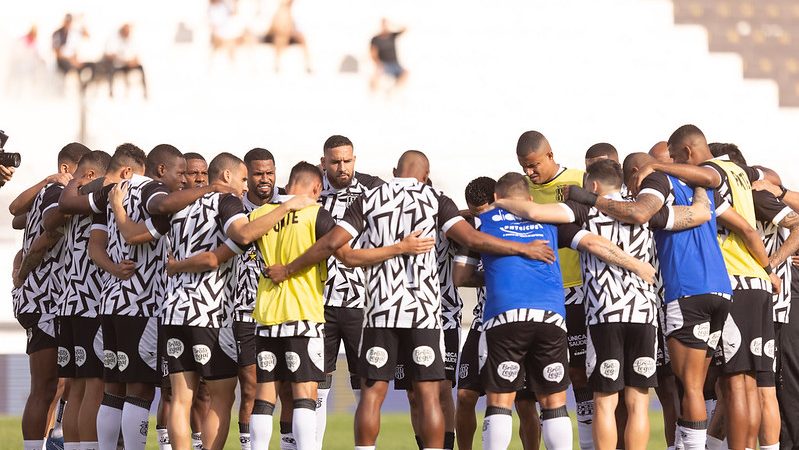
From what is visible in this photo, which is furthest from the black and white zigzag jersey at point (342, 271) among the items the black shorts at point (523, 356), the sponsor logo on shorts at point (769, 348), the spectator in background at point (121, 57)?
the spectator in background at point (121, 57)

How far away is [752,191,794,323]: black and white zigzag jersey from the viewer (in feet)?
31.5

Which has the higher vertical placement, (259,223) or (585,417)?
(259,223)

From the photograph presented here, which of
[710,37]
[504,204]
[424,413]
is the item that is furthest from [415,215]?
[710,37]

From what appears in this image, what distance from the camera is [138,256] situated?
9250 millimetres

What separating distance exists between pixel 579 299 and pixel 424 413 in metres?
1.58

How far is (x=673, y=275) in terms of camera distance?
8.77 meters

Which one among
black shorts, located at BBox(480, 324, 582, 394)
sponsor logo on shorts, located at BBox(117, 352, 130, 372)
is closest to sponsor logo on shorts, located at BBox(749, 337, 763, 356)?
black shorts, located at BBox(480, 324, 582, 394)

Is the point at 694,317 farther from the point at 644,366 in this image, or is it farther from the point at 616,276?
the point at 616,276

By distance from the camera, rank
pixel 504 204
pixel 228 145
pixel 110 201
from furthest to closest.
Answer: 1. pixel 228 145
2. pixel 110 201
3. pixel 504 204

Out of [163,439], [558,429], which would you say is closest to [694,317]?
[558,429]

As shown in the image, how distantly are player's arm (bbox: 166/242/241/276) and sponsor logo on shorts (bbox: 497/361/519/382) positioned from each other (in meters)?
1.84

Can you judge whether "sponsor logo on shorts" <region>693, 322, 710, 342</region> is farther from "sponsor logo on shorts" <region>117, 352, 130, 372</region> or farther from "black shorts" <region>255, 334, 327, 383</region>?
"sponsor logo on shorts" <region>117, 352, 130, 372</region>

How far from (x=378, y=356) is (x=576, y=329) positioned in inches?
64.5

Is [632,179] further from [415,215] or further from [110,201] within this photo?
[110,201]
